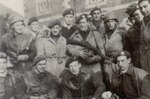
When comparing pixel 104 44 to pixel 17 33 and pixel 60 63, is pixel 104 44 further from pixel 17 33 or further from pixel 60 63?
pixel 17 33

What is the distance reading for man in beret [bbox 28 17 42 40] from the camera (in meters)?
5.36

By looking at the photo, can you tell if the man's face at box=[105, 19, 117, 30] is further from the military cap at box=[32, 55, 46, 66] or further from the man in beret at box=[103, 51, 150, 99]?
the military cap at box=[32, 55, 46, 66]

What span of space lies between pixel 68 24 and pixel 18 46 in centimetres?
91

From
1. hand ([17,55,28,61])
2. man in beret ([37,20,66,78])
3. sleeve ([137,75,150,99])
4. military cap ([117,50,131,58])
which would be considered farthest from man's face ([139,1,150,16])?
hand ([17,55,28,61])

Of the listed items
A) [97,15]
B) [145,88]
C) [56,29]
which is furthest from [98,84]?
[56,29]

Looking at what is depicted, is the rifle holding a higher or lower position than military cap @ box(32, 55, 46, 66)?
higher

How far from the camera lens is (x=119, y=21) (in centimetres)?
461

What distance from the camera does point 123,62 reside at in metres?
4.59

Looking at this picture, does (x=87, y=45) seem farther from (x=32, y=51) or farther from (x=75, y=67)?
(x=32, y=51)

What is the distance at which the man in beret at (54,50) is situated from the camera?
5.12 metres

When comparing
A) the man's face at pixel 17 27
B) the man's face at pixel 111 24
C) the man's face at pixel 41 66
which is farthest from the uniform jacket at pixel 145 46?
the man's face at pixel 17 27

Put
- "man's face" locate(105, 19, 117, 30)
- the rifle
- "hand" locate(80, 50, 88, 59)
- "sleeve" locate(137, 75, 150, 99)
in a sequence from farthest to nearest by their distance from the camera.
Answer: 1. "hand" locate(80, 50, 88, 59)
2. the rifle
3. "man's face" locate(105, 19, 117, 30)
4. "sleeve" locate(137, 75, 150, 99)

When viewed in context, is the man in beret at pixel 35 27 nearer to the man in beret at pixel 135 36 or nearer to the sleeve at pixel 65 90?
the sleeve at pixel 65 90

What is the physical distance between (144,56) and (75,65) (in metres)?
1.00
